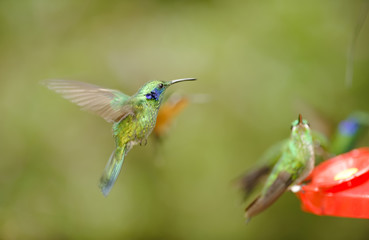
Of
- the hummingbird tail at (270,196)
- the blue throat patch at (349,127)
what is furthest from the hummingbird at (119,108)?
the blue throat patch at (349,127)

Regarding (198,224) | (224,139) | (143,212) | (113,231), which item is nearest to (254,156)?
(224,139)

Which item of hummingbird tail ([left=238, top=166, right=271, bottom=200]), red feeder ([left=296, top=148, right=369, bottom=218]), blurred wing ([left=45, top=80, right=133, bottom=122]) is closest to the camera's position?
red feeder ([left=296, top=148, right=369, bottom=218])

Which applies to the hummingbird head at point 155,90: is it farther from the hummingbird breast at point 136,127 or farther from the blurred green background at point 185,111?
the blurred green background at point 185,111

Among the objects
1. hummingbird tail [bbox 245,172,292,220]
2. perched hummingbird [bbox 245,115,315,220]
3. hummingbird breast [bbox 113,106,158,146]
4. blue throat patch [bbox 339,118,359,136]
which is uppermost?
blue throat patch [bbox 339,118,359,136]

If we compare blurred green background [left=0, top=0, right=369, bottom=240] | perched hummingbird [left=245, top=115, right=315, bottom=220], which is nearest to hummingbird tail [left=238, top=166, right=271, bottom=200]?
perched hummingbird [left=245, top=115, right=315, bottom=220]

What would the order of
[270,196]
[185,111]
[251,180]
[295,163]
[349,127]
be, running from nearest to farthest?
[270,196] < [295,163] < [251,180] < [349,127] < [185,111]

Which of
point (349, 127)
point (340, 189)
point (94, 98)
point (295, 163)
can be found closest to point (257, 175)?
point (295, 163)

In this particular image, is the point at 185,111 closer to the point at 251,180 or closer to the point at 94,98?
the point at 251,180

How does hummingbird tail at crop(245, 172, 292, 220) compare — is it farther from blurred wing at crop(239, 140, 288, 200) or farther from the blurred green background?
the blurred green background
